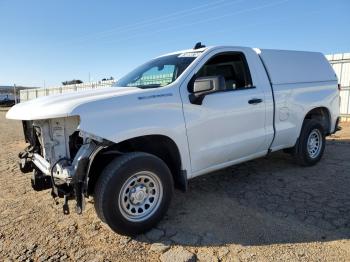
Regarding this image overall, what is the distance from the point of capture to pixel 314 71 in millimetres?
6090

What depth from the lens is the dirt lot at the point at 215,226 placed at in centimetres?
326

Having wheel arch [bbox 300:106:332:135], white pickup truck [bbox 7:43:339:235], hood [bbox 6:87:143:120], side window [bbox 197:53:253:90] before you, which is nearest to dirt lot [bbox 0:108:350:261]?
white pickup truck [bbox 7:43:339:235]

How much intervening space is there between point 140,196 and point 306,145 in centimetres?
350

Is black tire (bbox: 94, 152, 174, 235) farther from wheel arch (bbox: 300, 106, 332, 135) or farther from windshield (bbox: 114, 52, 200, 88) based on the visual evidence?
wheel arch (bbox: 300, 106, 332, 135)

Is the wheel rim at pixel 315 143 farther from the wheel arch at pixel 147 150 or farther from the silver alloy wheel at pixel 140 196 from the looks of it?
the silver alloy wheel at pixel 140 196

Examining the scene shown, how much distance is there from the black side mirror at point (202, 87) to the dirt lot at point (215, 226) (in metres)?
1.41

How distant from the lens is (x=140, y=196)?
3621mm

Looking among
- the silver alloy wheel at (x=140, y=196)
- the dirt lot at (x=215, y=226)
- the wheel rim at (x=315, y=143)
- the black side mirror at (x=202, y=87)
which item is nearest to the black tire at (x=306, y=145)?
the wheel rim at (x=315, y=143)

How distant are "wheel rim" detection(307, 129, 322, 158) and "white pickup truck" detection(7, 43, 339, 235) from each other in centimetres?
74

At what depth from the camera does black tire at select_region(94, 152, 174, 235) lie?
10.9ft

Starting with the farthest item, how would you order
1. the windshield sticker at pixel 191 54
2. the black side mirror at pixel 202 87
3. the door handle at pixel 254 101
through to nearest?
1. the door handle at pixel 254 101
2. the windshield sticker at pixel 191 54
3. the black side mirror at pixel 202 87

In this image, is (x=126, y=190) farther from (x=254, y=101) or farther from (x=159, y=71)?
(x=254, y=101)

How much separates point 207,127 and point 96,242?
1.82 meters

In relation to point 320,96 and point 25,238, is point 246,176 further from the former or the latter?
point 25,238
